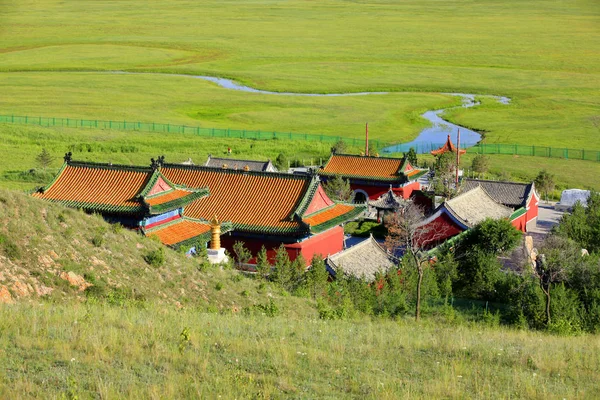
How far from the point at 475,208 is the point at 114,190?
1742 centimetres

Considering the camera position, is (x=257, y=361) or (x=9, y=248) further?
(x=9, y=248)

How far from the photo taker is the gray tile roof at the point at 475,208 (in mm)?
39644

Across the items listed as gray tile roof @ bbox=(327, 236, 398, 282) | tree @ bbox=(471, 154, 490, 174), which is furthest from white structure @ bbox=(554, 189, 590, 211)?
gray tile roof @ bbox=(327, 236, 398, 282)

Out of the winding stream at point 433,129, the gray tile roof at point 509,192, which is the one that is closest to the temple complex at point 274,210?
the gray tile roof at point 509,192

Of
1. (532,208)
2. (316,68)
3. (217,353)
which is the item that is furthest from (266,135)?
(217,353)

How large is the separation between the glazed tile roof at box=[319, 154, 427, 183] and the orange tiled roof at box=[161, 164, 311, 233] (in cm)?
1521

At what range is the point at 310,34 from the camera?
570ft

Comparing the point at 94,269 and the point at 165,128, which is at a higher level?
the point at 94,269

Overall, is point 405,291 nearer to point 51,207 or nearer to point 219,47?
point 51,207

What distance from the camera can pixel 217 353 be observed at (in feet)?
47.0

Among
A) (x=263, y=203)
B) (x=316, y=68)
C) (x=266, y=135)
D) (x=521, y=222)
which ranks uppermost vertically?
(x=316, y=68)

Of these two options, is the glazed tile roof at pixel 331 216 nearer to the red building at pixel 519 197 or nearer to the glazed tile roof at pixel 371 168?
the red building at pixel 519 197

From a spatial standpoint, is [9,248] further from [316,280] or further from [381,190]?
[381,190]

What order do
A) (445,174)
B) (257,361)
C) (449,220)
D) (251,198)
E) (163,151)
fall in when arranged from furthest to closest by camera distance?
1. (163,151)
2. (445,174)
3. (449,220)
4. (251,198)
5. (257,361)
